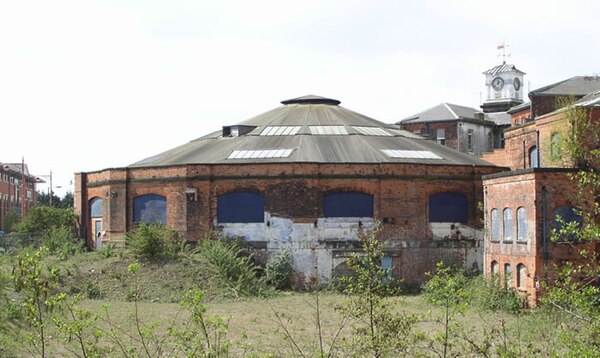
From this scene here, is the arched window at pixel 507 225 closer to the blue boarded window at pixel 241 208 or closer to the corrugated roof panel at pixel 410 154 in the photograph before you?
the corrugated roof panel at pixel 410 154

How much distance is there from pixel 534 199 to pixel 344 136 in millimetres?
13532

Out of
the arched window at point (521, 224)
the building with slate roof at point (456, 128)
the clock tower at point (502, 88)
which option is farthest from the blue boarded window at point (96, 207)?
the clock tower at point (502, 88)

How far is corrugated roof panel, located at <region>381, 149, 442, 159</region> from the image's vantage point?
35.3m

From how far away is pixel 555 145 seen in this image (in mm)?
28469

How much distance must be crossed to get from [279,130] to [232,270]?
1043 centimetres

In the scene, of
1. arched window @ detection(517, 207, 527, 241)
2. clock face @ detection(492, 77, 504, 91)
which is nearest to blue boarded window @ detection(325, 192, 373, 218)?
arched window @ detection(517, 207, 527, 241)

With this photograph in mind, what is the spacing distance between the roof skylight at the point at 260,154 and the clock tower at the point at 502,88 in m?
35.5

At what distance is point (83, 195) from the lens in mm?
40188

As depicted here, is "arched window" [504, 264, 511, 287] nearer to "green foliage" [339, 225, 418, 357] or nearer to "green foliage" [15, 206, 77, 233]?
"green foliage" [339, 225, 418, 357]

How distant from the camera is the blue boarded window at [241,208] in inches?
1314

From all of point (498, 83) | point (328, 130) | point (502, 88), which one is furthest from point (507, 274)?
point (498, 83)

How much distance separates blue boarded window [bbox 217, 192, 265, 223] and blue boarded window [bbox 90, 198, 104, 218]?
7.79 metres

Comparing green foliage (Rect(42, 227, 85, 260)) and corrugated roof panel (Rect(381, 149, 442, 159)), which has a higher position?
corrugated roof panel (Rect(381, 149, 442, 159))

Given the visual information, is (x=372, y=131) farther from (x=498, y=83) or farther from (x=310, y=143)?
(x=498, y=83)
